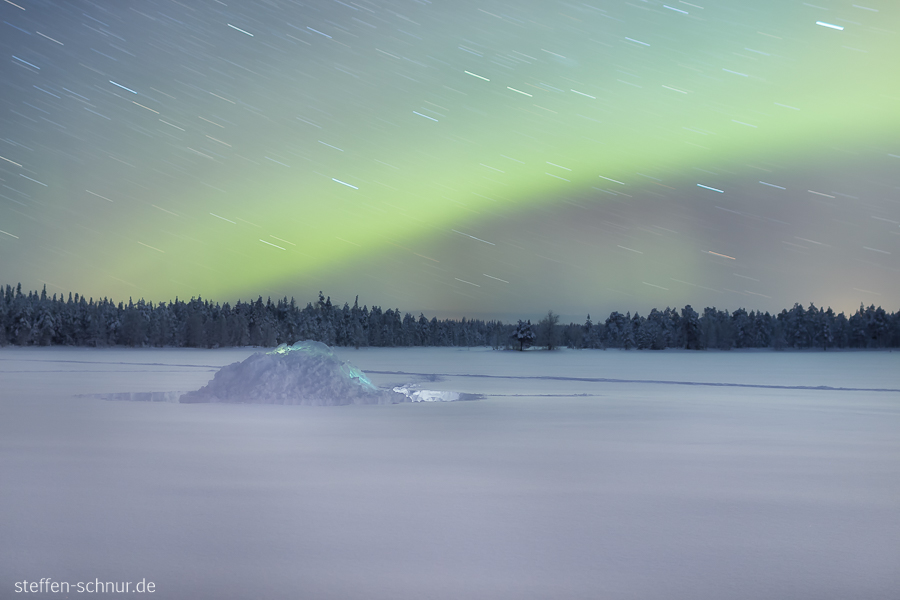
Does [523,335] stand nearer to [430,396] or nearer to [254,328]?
[254,328]

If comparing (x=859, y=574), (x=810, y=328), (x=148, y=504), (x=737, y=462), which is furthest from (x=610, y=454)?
(x=810, y=328)

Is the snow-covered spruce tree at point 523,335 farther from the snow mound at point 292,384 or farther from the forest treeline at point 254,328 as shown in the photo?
the snow mound at point 292,384

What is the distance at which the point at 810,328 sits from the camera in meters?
182

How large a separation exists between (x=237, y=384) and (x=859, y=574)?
2049cm

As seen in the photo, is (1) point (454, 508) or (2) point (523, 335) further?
(2) point (523, 335)

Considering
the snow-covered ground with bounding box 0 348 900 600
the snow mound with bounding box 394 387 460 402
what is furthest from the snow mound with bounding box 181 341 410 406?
the snow-covered ground with bounding box 0 348 900 600

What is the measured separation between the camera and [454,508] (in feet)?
26.0

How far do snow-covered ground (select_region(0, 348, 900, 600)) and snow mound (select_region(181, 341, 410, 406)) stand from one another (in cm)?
557

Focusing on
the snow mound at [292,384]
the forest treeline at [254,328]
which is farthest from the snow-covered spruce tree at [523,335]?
the snow mound at [292,384]

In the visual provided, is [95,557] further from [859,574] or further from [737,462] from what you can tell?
[737,462]

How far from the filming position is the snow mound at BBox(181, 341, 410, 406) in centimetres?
2256

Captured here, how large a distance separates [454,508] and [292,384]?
16387 millimetres

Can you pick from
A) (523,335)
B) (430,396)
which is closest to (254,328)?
(523,335)

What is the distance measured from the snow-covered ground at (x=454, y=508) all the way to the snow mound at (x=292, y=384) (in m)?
5.57
